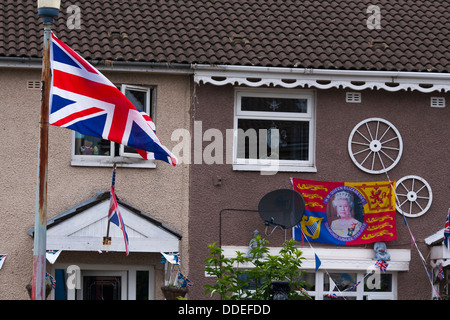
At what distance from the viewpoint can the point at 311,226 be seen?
15742mm

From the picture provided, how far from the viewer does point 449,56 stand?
643 inches

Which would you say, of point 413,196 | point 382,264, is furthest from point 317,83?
point 382,264

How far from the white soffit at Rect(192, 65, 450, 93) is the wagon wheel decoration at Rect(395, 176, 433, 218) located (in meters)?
1.48

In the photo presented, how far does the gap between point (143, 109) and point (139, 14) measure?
72.6 inches

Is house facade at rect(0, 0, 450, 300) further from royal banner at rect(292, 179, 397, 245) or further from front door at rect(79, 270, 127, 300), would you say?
royal banner at rect(292, 179, 397, 245)

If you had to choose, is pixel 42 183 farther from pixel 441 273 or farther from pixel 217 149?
pixel 441 273

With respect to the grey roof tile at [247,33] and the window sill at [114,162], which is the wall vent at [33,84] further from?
the window sill at [114,162]

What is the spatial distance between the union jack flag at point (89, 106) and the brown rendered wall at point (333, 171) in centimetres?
521

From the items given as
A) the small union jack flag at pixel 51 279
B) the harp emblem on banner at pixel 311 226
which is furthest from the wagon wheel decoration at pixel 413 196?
the small union jack flag at pixel 51 279

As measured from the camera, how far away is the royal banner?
1575cm

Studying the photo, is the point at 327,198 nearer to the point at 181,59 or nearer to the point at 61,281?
the point at 181,59

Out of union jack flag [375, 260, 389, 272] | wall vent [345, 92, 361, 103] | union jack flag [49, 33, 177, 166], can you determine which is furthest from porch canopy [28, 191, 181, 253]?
union jack flag [49, 33, 177, 166]

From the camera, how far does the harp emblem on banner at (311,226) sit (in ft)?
51.5
